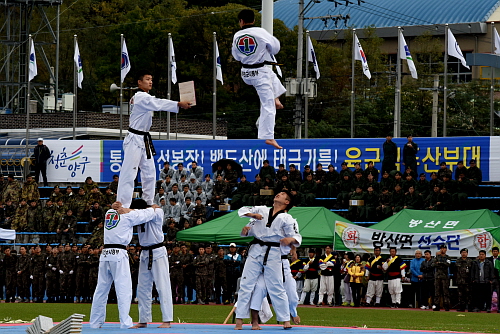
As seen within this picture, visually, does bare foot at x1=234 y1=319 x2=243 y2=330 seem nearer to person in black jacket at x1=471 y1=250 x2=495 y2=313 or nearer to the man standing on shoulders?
person in black jacket at x1=471 y1=250 x2=495 y2=313

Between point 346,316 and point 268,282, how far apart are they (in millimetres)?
7861

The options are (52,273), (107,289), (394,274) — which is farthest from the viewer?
(52,273)

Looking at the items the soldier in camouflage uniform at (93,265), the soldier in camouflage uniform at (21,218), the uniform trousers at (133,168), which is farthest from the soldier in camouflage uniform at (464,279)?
the soldier in camouflage uniform at (21,218)

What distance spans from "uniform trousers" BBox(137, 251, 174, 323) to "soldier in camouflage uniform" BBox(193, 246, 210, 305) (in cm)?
1199

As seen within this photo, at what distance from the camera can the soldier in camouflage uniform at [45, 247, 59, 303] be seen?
26.8 meters

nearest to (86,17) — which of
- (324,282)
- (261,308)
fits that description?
(324,282)

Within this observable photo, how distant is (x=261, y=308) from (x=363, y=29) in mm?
47726

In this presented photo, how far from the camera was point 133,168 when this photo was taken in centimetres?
1267

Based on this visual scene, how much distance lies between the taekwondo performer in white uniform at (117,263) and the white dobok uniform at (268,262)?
1617mm

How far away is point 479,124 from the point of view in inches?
1951

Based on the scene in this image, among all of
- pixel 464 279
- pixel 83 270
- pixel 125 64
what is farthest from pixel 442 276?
pixel 125 64

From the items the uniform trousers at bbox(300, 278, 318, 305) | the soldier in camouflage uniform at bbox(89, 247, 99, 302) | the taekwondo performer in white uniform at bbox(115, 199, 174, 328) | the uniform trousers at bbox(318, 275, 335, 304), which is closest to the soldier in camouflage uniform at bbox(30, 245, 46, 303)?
the soldier in camouflage uniform at bbox(89, 247, 99, 302)

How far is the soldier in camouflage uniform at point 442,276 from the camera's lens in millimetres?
22844

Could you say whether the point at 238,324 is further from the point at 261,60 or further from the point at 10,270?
the point at 10,270
